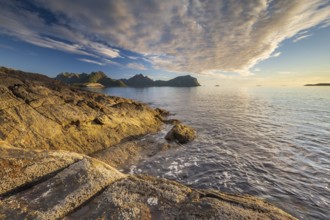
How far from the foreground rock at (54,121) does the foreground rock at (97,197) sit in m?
5.61

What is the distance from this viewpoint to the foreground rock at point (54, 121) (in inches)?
454

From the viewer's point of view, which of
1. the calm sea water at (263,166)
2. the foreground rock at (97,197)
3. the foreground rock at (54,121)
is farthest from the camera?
the foreground rock at (54,121)

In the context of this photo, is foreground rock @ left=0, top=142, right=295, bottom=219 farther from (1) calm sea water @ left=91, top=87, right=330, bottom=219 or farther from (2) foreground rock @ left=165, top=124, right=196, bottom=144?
(2) foreground rock @ left=165, top=124, right=196, bottom=144

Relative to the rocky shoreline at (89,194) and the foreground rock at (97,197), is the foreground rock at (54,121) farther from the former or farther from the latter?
the foreground rock at (97,197)

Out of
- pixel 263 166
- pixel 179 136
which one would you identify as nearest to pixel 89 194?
pixel 263 166

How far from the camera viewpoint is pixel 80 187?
5.61 meters

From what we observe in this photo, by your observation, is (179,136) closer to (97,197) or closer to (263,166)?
(263,166)

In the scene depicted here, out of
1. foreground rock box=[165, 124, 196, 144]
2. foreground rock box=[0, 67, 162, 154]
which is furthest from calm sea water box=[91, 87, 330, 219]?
foreground rock box=[0, 67, 162, 154]

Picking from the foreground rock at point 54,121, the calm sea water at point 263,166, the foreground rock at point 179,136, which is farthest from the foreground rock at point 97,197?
the foreground rock at point 179,136

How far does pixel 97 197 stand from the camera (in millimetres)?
5445

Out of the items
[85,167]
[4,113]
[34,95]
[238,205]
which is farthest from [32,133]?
[238,205]

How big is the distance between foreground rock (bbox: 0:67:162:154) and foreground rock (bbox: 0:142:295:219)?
5614 mm

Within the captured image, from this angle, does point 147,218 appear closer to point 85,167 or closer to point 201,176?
point 85,167

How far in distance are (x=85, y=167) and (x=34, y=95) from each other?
37.7 ft
